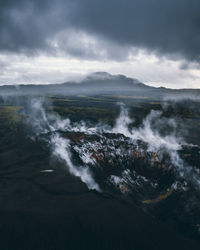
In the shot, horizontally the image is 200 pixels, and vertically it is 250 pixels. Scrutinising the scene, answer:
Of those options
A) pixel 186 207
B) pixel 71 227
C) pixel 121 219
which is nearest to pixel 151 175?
pixel 186 207

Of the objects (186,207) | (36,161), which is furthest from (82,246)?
(36,161)

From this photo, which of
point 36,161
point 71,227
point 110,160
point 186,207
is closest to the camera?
point 71,227

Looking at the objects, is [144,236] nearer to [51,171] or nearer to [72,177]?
[72,177]

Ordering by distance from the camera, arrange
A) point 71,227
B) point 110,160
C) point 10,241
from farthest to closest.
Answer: point 110,160 → point 71,227 → point 10,241

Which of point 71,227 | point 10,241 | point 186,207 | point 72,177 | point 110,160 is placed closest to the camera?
point 10,241

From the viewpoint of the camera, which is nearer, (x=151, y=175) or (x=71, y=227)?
(x=71, y=227)

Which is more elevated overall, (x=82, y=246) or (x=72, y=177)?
(x=72, y=177)

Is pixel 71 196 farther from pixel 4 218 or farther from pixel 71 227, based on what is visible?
pixel 4 218

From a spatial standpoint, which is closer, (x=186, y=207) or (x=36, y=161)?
(x=186, y=207)

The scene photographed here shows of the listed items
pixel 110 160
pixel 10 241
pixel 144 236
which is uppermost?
pixel 110 160
